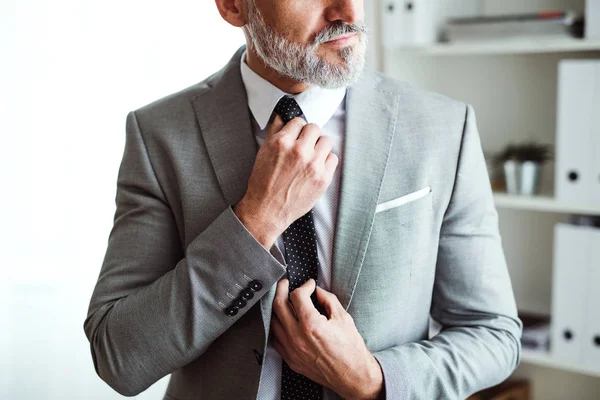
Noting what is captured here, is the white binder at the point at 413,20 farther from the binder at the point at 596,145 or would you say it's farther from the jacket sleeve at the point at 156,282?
the jacket sleeve at the point at 156,282

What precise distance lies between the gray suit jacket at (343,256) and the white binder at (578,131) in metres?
1.05

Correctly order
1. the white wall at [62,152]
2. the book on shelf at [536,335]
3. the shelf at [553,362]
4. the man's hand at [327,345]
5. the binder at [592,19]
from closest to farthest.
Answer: the man's hand at [327,345] < the white wall at [62,152] < the binder at [592,19] < the shelf at [553,362] < the book on shelf at [536,335]

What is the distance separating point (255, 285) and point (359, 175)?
27 cm

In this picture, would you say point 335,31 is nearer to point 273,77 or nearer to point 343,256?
point 273,77

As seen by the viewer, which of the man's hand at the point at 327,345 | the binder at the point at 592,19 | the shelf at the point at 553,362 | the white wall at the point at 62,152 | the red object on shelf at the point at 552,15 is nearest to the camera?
the man's hand at the point at 327,345

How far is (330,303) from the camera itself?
3.93 ft

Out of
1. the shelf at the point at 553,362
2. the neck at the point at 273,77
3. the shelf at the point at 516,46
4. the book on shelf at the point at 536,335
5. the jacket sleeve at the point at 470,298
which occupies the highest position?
the neck at the point at 273,77

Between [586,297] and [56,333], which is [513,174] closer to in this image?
[586,297]

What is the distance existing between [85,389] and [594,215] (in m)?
1.76

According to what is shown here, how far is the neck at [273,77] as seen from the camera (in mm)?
1335

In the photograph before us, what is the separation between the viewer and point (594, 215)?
2.45 metres

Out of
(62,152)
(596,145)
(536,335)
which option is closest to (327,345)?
(62,152)

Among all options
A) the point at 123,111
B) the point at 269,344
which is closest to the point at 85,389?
the point at 123,111

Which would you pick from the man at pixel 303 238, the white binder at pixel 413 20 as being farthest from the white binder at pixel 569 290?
the man at pixel 303 238
